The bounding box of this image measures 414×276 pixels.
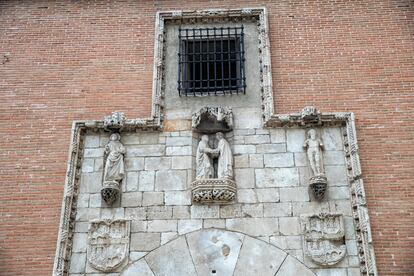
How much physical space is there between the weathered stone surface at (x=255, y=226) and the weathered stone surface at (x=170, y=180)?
906mm

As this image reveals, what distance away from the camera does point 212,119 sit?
947cm

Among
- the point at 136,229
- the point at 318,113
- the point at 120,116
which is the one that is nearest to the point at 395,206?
the point at 318,113

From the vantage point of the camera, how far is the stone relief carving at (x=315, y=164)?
8.64 m

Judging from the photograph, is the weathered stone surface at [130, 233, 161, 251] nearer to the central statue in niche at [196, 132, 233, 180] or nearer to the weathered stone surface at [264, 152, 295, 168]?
the central statue in niche at [196, 132, 233, 180]

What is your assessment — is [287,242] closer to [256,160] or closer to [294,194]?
[294,194]

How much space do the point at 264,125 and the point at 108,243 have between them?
292cm

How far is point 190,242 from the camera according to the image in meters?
8.44

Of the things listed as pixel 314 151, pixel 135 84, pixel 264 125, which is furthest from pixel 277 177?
pixel 135 84

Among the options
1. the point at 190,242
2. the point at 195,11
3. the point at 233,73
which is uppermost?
the point at 195,11

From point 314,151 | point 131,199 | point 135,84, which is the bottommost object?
point 131,199

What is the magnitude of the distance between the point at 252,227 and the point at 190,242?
34.8 inches

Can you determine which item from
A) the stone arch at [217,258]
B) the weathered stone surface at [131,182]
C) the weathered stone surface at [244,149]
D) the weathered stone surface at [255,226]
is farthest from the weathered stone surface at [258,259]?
the weathered stone surface at [131,182]

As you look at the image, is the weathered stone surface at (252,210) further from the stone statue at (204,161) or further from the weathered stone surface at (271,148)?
the weathered stone surface at (271,148)

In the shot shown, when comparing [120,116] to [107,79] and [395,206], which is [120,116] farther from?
[395,206]
